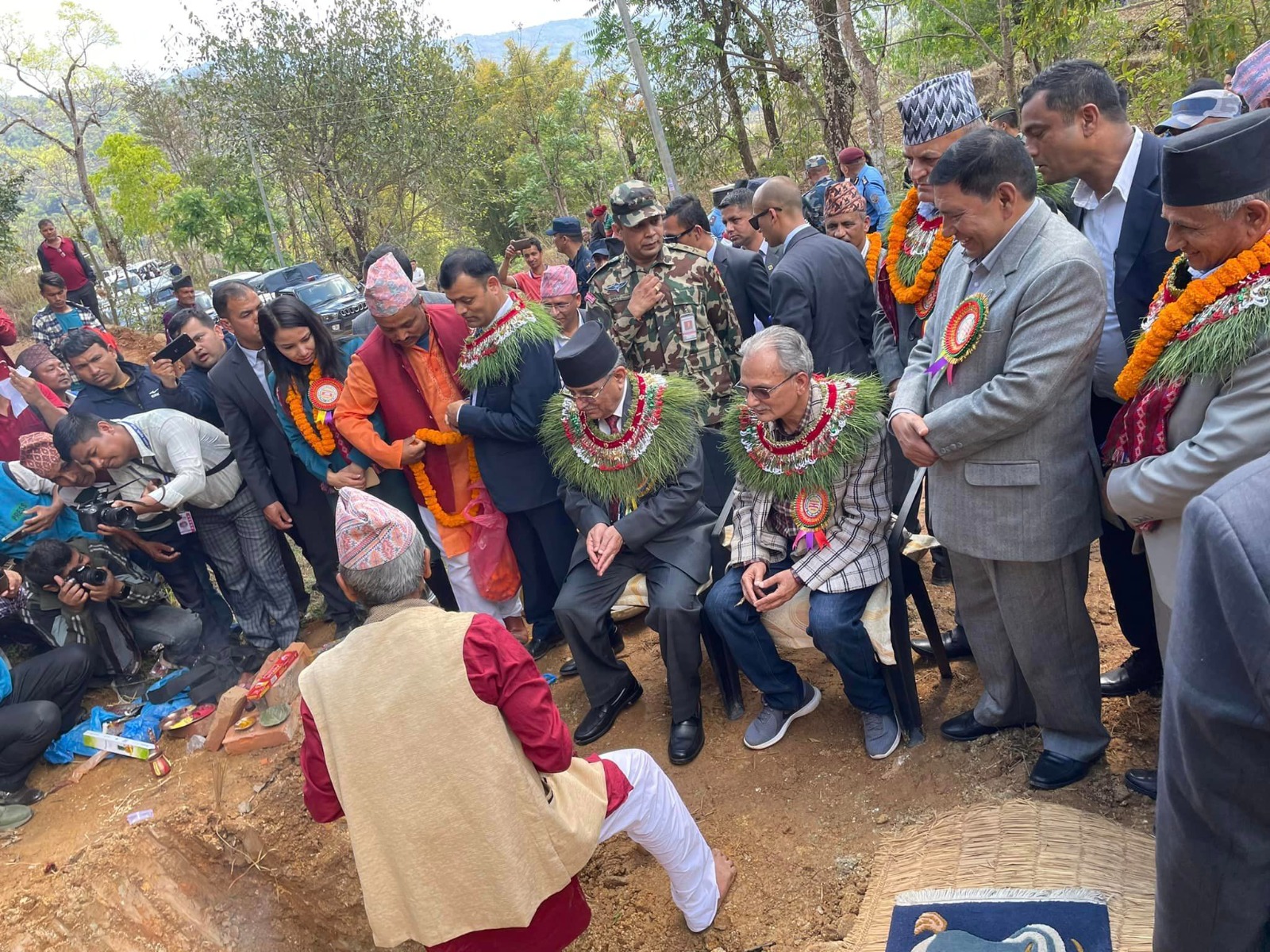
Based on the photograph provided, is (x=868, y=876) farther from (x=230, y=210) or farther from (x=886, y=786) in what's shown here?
(x=230, y=210)

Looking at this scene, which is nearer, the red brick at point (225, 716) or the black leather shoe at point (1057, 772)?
the black leather shoe at point (1057, 772)

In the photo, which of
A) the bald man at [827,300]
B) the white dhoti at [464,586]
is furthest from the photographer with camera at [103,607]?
the bald man at [827,300]

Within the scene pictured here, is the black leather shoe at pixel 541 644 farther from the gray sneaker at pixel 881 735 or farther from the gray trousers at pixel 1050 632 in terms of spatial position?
the gray trousers at pixel 1050 632

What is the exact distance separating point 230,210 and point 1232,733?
2527 centimetres

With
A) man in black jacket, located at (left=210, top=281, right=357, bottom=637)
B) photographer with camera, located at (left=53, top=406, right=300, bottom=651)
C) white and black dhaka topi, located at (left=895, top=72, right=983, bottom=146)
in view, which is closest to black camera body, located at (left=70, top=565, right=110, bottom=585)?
photographer with camera, located at (left=53, top=406, right=300, bottom=651)

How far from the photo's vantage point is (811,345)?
4.26 meters

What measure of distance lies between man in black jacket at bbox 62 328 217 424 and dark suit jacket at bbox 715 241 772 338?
3279 millimetres

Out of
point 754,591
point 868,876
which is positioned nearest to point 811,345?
point 754,591

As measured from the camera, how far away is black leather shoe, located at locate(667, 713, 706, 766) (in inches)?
148

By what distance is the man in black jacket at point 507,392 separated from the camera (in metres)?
4.23

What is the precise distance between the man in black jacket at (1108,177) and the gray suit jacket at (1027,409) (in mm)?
238

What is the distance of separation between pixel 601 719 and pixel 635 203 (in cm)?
247

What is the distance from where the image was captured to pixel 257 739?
4488mm

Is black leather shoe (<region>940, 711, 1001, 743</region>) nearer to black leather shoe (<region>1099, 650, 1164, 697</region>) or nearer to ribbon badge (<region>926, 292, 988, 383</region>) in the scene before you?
black leather shoe (<region>1099, 650, 1164, 697</region>)
